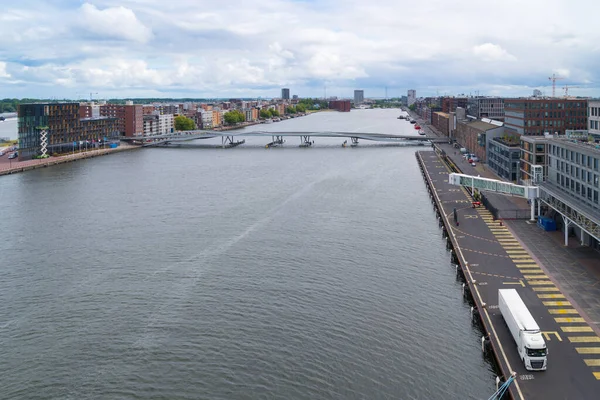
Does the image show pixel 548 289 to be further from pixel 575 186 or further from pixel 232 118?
pixel 232 118

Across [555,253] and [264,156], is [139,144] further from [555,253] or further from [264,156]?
[555,253]

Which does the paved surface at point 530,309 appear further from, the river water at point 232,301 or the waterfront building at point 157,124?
the waterfront building at point 157,124

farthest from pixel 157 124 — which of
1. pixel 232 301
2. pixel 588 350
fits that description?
pixel 588 350

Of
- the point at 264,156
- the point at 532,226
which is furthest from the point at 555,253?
the point at 264,156

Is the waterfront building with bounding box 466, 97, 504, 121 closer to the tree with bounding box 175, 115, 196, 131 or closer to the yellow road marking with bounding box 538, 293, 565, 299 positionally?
the tree with bounding box 175, 115, 196, 131

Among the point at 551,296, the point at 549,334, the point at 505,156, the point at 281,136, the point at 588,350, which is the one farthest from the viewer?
the point at 281,136

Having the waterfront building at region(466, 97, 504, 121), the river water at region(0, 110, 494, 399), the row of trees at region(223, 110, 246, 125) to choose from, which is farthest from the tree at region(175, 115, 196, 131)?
the river water at region(0, 110, 494, 399)

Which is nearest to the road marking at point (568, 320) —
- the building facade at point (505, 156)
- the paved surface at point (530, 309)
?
the paved surface at point (530, 309)
